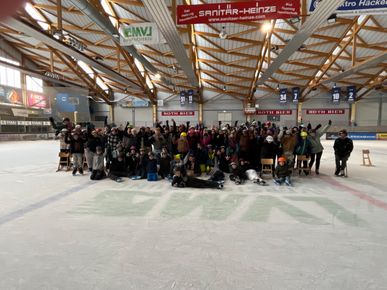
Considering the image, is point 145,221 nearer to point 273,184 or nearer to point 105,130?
point 273,184

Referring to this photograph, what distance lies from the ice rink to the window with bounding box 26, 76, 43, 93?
24.1 metres

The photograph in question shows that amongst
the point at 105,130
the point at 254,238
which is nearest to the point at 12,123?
the point at 105,130

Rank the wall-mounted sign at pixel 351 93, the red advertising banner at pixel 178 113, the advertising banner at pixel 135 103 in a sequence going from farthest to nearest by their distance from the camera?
1. the red advertising banner at pixel 178 113
2. the advertising banner at pixel 135 103
3. the wall-mounted sign at pixel 351 93

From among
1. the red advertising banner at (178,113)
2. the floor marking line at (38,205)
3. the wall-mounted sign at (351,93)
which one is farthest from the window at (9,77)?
the wall-mounted sign at (351,93)

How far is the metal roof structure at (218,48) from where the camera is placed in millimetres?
9047

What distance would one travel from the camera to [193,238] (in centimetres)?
293

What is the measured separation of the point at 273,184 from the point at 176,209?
2872 millimetres

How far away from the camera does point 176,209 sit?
12.9ft

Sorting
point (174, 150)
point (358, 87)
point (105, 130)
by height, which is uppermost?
point (358, 87)

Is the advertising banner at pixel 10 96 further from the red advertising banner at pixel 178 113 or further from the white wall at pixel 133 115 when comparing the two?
the red advertising banner at pixel 178 113

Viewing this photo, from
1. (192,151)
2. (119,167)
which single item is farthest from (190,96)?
(119,167)

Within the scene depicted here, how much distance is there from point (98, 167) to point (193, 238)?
430cm

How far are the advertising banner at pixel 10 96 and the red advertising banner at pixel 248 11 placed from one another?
22904 mm

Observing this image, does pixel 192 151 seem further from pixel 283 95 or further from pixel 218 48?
pixel 283 95
